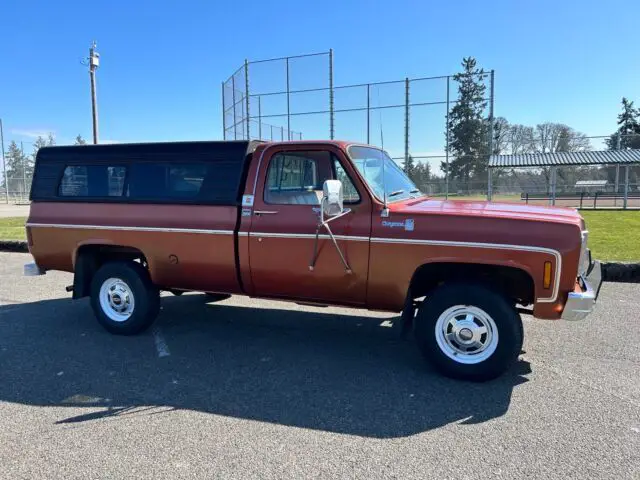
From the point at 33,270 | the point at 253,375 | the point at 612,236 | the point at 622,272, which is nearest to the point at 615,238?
the point at 612,236

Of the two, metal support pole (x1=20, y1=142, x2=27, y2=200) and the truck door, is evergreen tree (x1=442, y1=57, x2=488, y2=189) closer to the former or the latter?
the truck door

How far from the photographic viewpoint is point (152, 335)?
17.9 feet

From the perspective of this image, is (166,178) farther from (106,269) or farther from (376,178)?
(376,178)

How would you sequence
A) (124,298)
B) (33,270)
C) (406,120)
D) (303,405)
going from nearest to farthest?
1. (303,405)
2. (124,298)
3. (33,270)
4. (406,120)

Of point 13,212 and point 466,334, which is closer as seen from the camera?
point 466,334

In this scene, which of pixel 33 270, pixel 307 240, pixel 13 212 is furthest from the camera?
pixel 13 212

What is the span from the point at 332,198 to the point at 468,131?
21.1 m

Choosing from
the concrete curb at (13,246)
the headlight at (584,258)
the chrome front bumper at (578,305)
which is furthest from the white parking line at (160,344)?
the concrete curb at (13,246)

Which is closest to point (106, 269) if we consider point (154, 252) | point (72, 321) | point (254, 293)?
point (154, 252)

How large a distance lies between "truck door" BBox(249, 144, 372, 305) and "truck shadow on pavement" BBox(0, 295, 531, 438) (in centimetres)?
67

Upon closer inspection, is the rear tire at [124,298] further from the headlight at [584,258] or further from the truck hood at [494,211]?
the headlight at [584,258]

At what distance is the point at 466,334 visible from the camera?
4.14 meters

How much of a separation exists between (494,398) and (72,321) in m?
4.92

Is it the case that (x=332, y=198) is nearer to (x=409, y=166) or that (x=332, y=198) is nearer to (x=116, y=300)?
(x=116, y=300)
